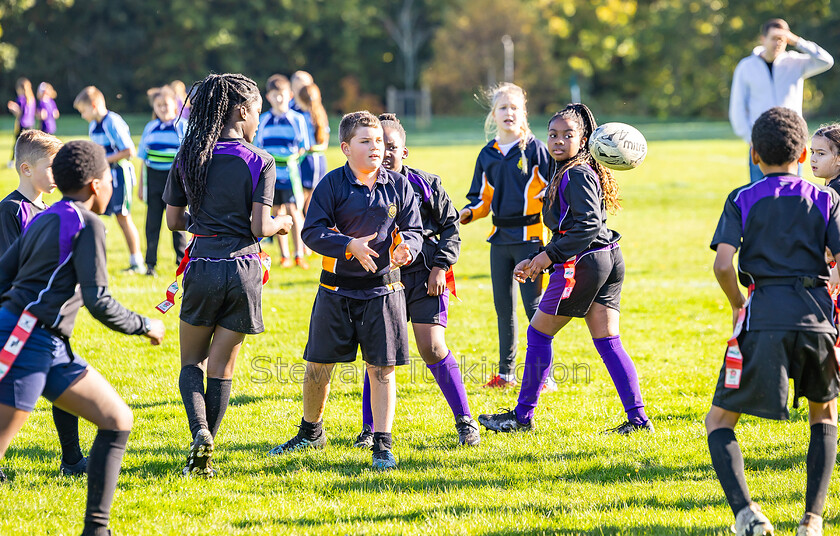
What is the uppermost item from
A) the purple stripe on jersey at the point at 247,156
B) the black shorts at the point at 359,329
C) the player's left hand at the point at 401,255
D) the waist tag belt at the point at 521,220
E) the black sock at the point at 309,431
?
the purple stripe on jersey at the point at 247,156

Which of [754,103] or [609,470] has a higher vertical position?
[754,103]

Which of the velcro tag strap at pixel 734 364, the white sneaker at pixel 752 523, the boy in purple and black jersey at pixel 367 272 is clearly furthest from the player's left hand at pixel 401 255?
the white sneaker at pixel 752 523

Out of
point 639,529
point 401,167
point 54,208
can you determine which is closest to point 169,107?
point 401,167

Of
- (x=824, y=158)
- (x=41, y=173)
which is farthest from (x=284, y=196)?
(x=824, y=158)

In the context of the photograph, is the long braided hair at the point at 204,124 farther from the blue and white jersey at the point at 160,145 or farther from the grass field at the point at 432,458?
the blue and white jersey at the point at 160,145

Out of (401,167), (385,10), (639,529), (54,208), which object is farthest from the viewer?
(385,10)

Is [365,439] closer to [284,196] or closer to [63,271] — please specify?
[63,271]

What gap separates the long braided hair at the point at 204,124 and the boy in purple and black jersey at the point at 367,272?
1.86 feet

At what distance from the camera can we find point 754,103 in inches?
352

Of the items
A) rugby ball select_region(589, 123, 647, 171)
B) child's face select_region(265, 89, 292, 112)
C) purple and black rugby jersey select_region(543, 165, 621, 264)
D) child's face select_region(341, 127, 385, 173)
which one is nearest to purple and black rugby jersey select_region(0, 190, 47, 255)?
child's face select_region(341, 127, 385, 173)

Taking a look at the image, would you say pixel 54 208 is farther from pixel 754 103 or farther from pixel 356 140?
pixel 754 103

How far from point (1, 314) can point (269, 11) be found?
54901 millimetres

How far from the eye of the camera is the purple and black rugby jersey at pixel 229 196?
452cm
